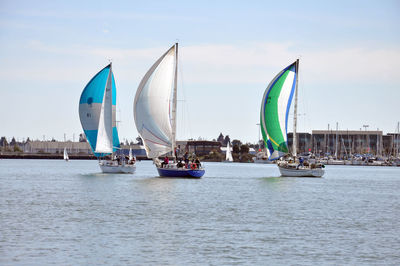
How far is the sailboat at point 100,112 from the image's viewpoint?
72562 millimetres

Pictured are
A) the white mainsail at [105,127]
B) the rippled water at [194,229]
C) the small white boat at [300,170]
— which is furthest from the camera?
the white mainsail at [105,127]

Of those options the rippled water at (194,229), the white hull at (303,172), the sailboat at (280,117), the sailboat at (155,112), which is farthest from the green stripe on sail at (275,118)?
the rippled water at (194,229)

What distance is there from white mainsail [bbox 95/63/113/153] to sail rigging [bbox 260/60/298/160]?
1528cm

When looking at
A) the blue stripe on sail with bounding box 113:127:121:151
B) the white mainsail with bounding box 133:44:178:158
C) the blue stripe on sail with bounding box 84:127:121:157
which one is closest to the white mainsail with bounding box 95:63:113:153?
the blue stripe on sail with bounding box 84:127:121:157

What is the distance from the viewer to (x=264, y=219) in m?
33.4

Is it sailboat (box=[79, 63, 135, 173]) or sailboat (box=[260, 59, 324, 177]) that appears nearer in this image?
sailboat (box=[260, 59, 324, 177])

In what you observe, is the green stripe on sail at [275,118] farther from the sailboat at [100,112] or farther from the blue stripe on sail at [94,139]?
the blue stripe on sail at [94,139]

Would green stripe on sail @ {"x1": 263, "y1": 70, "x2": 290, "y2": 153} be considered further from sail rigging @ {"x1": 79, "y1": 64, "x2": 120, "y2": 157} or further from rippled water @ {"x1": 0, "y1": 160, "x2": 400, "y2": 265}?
rippled water @ {"x1": 0, "y1": 160, "x2": 400, "y2": 265}

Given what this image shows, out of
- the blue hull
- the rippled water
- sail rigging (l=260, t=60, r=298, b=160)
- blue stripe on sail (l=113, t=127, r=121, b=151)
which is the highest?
sail rigging (l=260, t=60, r=298, b=160)

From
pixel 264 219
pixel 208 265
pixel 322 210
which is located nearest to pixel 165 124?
pixel 322 210

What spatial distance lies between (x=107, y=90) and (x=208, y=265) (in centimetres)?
5282

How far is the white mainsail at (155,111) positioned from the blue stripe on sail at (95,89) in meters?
11.1

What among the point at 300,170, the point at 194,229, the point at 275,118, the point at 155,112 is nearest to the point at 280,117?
the point at 275,118

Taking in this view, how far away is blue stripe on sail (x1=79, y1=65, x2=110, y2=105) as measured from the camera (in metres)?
72.8
